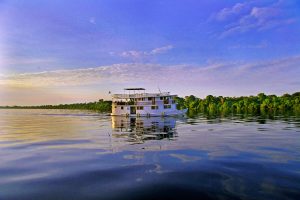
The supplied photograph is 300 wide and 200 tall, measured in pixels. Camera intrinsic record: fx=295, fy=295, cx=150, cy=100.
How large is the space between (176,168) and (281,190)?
5609 mm

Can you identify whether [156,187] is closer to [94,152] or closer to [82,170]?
[82,170]

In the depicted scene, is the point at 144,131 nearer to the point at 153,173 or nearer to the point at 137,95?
the point at 153,173

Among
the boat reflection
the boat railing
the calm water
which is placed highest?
the boat railing

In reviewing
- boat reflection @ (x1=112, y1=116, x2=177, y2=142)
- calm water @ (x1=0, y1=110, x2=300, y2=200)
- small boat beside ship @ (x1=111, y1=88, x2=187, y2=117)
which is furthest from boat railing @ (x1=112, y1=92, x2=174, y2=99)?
calm water @ (x1=0, y1=110, x2=300, y2=200)

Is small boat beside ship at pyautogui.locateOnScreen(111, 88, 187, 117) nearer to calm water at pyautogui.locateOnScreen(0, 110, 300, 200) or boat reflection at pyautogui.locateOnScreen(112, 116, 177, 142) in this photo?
boat reflection at pyautogui.locateOnScreen(112, 116, 177, 142)

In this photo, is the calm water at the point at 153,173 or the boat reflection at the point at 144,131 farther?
the boat reflection at the point at 144,131

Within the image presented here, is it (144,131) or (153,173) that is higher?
(144,131)

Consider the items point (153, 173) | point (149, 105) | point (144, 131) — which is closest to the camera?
point (153, 173)

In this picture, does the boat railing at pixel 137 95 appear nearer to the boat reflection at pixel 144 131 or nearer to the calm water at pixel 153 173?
the boat reflection at pixel 144 131

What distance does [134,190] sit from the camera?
11734mm

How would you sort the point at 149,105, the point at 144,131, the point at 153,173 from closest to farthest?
the point at 153,173 < the point at 144,131 < the point at 149,105

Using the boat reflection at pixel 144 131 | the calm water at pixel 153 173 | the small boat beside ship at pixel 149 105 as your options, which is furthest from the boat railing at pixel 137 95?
the calm water at pixel 153 173

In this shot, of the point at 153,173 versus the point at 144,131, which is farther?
the point at 144,131

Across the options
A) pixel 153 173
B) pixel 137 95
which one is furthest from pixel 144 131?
pixel 137 95
